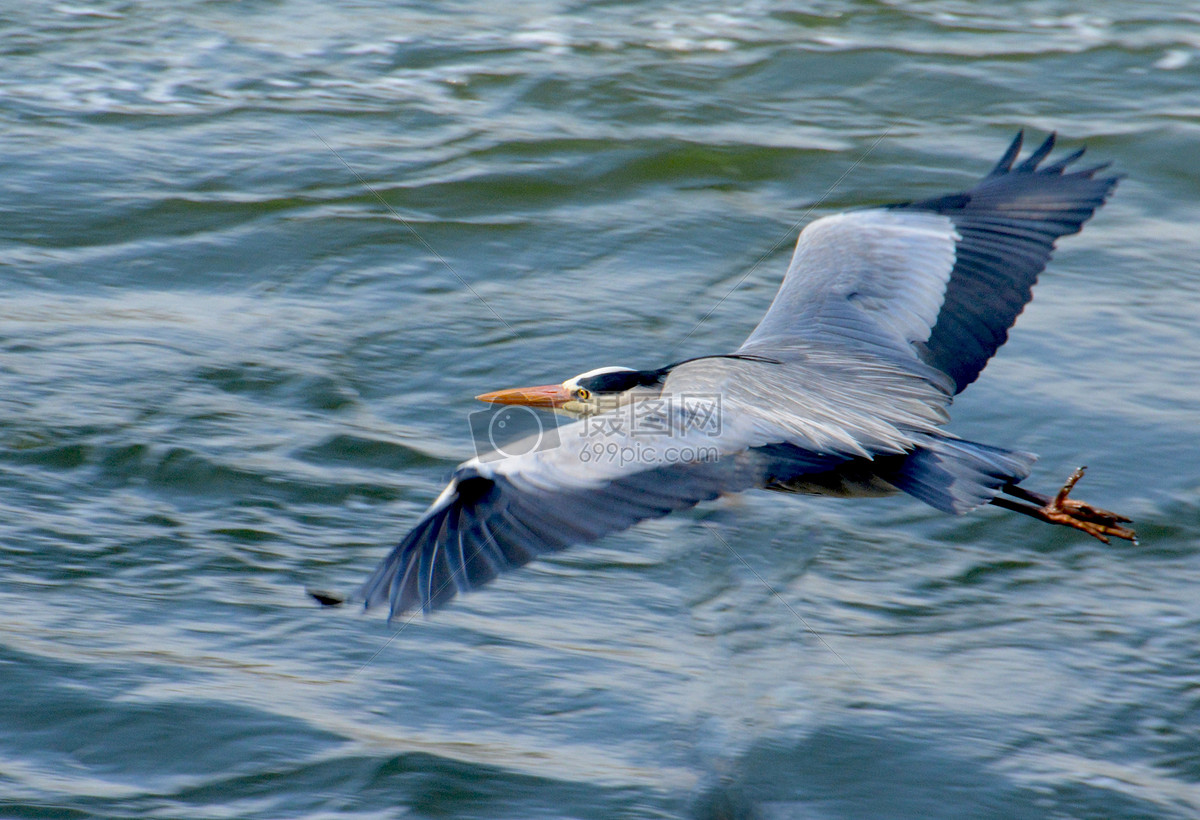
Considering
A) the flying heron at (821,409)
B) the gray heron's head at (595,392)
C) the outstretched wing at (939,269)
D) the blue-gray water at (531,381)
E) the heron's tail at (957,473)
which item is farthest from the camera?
the outstretched wing at (939,269)

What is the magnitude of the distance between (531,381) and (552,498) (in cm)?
306

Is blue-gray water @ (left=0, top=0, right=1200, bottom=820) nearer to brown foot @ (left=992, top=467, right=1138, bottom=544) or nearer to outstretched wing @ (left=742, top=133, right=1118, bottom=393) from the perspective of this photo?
brown foot @ (left=992, top=467, right=1138, bottom=544)

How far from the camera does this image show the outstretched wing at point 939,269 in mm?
5500

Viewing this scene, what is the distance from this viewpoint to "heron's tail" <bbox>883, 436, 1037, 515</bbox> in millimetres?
4285

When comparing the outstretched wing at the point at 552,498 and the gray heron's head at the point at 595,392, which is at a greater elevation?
the outstretched wing at the point at 552,498

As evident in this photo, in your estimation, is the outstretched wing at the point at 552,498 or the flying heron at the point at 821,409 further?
the flying heron at the point at 821,409

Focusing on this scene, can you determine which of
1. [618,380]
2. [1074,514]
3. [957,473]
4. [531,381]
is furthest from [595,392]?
[1074,514]

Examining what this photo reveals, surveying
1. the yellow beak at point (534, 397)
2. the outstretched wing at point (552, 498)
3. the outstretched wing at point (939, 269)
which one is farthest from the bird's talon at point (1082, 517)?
the yellow beak at point (534, 397)

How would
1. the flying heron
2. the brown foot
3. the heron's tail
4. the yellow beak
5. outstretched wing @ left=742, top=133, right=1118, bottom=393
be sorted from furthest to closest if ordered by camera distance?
1. the yellow beak
2. outstretched wing @ left=742, top=133, right=1118, bottom=393
3. the brown foot
4. the heron's tail
5. the flying heron

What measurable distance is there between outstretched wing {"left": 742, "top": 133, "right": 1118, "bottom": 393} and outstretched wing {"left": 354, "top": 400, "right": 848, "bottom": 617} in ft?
4.47

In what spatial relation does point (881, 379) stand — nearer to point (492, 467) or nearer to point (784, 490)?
point (784, 490)

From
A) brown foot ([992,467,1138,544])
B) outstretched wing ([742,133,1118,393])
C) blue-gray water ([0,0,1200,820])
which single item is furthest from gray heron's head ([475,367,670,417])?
brown foot ([992,467,1138,544])

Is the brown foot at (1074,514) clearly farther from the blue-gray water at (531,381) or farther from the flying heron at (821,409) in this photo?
the blue-gray water at (531,381)

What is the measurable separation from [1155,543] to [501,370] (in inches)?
123
